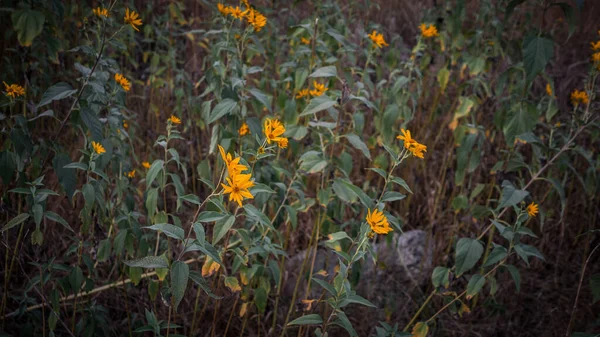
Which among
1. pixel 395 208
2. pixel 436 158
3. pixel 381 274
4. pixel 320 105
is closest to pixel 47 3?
pixel 320 105

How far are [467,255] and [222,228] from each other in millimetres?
917

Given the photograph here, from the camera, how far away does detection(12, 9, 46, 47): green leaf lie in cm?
158

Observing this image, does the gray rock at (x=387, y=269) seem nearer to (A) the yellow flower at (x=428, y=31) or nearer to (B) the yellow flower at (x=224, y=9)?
(A) the yellow flower at (x=428, y=31)

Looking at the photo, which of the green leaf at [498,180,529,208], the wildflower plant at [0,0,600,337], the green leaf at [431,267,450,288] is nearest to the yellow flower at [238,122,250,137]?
the wildflower plant at [0,0,600,337]

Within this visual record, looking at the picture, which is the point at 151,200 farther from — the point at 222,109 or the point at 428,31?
the point at 428,31

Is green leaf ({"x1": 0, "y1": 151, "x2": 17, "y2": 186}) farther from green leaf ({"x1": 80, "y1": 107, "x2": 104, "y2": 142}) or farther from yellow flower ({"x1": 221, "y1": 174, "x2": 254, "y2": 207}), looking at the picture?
yellow flower ({"x1": 221, "y1": 174, "x2": 254, "y2": 207})

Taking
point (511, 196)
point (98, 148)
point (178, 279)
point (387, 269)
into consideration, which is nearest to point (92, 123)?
point (98, 148)

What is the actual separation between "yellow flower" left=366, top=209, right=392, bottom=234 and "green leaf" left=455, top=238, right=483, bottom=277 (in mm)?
483

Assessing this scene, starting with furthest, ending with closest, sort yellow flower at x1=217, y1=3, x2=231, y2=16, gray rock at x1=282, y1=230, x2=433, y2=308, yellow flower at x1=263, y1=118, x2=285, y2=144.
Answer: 1. gray rock at x1=282, y1=230, x2=433, y2=308
2. yellow flower at x1=217, y1=3, x2=231, y2=16
3. yellow flower at x1=263, y1=118, x2=285, y2=144

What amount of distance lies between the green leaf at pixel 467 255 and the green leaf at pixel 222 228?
869mm

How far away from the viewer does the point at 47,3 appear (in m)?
1.70

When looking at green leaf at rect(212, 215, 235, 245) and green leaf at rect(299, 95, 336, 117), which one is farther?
green leaf at rect(299, 95, 336, 117)

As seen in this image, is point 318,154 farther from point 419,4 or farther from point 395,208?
point 419,4

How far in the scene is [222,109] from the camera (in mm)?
1652
